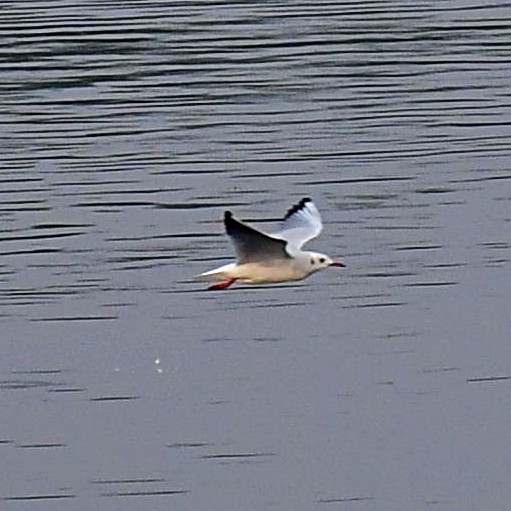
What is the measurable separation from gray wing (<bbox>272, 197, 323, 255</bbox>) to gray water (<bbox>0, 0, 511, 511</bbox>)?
110 cm

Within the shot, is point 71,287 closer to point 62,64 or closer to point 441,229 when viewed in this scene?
point 441,229

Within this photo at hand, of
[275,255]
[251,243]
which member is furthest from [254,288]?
[251,243]

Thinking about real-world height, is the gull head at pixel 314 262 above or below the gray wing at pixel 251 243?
above

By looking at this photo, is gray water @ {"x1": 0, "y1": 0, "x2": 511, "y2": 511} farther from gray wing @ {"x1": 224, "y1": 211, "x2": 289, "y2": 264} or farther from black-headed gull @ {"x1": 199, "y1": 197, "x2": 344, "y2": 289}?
gray wing @ {"x1": 224, "y1": 211, "x2": 289, "y2": 264}

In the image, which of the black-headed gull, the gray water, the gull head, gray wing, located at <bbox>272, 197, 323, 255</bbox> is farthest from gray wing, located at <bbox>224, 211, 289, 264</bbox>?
the gray water

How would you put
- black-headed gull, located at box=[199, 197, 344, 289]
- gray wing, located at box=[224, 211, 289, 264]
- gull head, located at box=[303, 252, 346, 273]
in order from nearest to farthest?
1. gray wing, located at box=[224, 211, 289, 264]
2. black-headed gull, located at box=[199, 197, 344, 289]
3. gull head, located at box=[303, 252, 346, 273]

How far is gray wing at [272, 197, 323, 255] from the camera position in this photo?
19.5m

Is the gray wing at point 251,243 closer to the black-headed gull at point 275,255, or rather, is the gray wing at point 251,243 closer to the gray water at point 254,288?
the black-headed gull at point 275,255

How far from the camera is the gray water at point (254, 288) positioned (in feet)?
60.2

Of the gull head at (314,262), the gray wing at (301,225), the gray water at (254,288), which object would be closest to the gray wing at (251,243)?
the gull head at (314,262)

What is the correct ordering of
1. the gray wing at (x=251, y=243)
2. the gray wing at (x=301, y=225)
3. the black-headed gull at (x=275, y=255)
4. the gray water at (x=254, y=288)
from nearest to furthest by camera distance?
the gray wing at (x=251, y=243) → the black-headed gull at (x=275, y=255) → the gray water at (x=254, y=288) → the gray wing at (x=301, y=225)

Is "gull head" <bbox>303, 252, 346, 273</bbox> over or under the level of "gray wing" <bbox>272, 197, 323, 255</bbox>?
under

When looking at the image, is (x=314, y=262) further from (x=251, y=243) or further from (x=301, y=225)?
(x=251, y=243)

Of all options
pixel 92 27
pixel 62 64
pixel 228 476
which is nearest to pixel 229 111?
pixel 62 64
